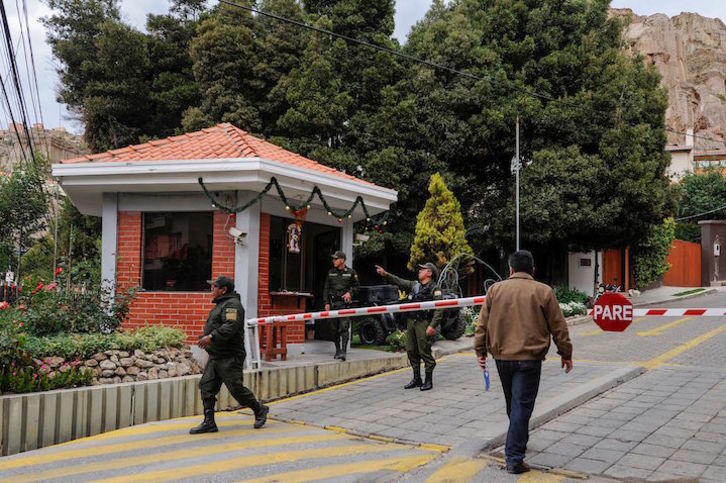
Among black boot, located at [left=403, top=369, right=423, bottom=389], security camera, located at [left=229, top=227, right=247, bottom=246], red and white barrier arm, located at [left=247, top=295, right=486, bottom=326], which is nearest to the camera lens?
red and white barrier arm, located at [left=247, top=295, right=486, bottom=326]

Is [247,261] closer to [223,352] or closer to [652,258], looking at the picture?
[223,352]

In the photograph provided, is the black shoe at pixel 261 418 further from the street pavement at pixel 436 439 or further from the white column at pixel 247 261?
the white column at pixel 247 261

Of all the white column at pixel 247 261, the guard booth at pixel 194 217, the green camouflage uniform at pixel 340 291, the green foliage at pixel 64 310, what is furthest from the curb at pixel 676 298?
the green foliage at pixel 64 310

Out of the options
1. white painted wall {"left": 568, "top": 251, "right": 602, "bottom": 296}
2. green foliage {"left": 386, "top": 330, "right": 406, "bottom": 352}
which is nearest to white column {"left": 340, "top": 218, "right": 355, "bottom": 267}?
green foliage {"left": 386, "top": 330, "right": 406, "bottom": 352}

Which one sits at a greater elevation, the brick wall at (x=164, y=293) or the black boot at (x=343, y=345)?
the brick wall at (x=164, y=293)

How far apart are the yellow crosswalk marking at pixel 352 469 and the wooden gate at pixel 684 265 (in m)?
31.5

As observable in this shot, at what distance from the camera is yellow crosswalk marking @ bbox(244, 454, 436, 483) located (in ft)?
16.2

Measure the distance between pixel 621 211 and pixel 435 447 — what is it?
57.3 ft

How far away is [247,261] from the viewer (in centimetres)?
963

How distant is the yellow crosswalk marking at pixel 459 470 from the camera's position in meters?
4.92

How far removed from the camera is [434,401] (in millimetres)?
7871

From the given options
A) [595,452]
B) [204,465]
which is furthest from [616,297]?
[204,465]

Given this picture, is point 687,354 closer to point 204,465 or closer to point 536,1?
point 204,465

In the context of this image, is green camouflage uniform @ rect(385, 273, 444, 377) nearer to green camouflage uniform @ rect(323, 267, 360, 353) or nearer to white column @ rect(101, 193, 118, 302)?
green camouflage uniform @ rect(323, 267, 360, 353)
